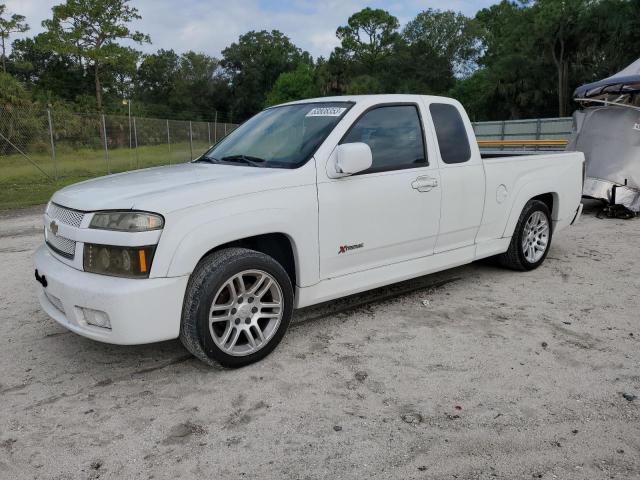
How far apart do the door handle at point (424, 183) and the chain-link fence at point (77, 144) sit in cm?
1390

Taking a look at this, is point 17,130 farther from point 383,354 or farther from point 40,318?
point 383,354

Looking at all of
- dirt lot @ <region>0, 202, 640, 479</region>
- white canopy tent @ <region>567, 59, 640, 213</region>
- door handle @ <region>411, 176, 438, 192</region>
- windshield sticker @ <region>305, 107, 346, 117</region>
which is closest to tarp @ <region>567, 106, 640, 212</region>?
white canopy tent @ <region>567, 59, 640, 213</region>

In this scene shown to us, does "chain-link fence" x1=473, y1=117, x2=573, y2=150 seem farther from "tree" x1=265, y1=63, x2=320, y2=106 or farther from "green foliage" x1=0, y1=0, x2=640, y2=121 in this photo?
"tree" x1=265, y1=63, x2=320, y2=106

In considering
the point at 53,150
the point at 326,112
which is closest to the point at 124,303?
the point at 326,112

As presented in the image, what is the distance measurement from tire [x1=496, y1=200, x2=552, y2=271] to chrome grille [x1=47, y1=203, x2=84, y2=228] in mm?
4110

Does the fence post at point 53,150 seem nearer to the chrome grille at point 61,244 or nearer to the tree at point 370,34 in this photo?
the chrome grille at point 61,244

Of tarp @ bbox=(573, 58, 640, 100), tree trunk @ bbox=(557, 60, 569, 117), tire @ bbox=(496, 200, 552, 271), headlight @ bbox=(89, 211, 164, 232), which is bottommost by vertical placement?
tire @ bbox=(496, 200, 552, 271)

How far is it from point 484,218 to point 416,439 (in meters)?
2.81

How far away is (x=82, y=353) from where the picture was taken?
3.95 metres

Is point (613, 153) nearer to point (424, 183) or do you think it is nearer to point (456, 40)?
point (424, 183)

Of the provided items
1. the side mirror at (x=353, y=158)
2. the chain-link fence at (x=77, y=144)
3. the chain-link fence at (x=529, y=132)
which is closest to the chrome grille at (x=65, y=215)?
the side mirror at (x=353, y=158)

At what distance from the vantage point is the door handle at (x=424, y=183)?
4477mm

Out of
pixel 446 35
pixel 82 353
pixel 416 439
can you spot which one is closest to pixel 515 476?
pixel 416 439

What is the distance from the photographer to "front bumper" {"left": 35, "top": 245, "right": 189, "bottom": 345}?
3.19 m
